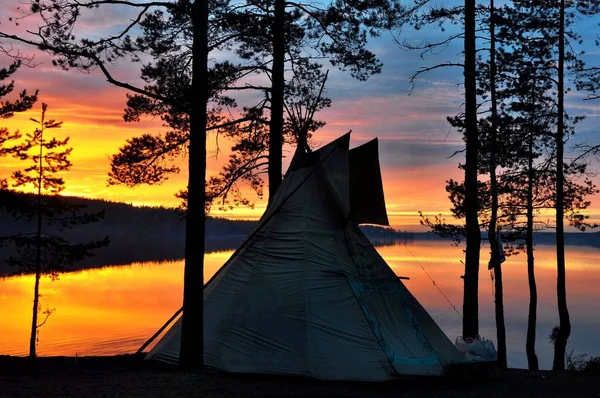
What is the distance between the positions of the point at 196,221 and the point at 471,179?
6340 mm

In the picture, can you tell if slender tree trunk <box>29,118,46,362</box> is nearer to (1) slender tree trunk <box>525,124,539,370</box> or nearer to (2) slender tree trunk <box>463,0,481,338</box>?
(2) slender tree trunk <box>463,0,481,338</box>

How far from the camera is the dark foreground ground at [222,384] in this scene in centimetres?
873

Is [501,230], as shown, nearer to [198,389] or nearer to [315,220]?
[315,220]

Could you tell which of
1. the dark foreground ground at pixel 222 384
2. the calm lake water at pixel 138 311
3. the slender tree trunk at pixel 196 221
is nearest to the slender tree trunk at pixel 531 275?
the calm lake water at pixel 138 311

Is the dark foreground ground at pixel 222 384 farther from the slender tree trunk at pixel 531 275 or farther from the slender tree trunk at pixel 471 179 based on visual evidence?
the slender tree trunk at pixel 531 275

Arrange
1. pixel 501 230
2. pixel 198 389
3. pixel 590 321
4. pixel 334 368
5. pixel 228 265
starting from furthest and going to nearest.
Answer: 1. pixel 590 321
2. pixel 501 230
3. pixel 228 265
4. pixel 334 368
5. pixel 198 389

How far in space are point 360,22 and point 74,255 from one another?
29.3 feet

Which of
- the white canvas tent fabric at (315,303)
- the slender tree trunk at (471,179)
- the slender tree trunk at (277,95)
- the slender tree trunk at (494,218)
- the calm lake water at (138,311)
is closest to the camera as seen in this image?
the white canvas tent fabric at (315,303)

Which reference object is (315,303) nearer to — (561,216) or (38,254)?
(38,254)

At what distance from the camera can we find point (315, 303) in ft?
35.5

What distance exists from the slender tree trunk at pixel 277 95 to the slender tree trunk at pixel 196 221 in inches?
152

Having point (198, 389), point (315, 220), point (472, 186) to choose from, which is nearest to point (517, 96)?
point (472, 186)

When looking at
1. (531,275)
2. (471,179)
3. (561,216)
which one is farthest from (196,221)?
(531,275)

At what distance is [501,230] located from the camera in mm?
22922
